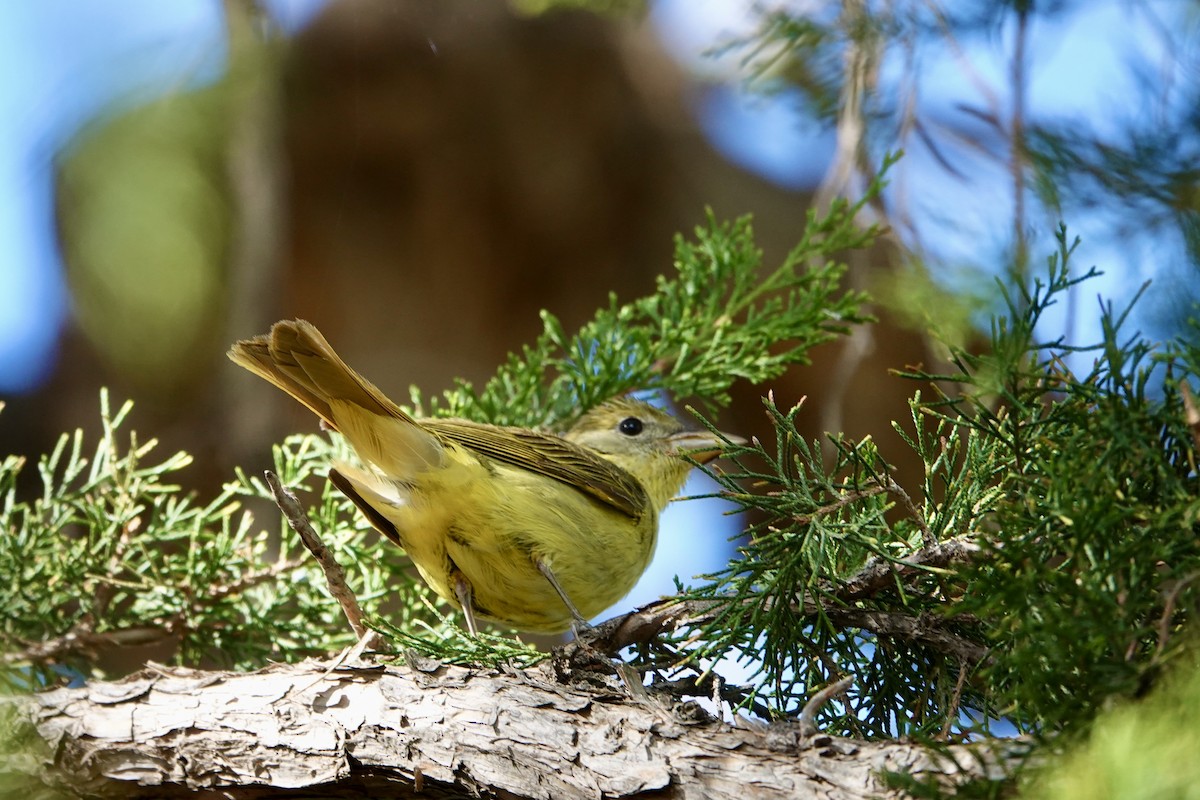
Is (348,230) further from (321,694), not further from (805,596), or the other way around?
(805,596)

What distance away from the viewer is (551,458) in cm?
341

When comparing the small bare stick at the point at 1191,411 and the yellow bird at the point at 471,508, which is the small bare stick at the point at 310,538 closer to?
the yellow bird at the point at 471,508

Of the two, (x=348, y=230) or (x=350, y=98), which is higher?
(x=350, y=98)

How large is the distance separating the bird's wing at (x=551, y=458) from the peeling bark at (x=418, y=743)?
3.01ft

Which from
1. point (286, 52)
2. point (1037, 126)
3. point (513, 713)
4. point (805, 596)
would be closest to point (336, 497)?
point (513, 713)

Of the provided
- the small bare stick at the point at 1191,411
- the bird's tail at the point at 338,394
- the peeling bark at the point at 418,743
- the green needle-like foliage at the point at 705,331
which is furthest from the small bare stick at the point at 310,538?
the small bare stick at the point at 1191,411

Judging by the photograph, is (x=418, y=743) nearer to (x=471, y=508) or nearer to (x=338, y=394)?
(x=471, y=508)

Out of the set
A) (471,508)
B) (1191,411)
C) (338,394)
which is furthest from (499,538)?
(1191,411)

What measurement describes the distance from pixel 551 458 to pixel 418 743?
1.28m

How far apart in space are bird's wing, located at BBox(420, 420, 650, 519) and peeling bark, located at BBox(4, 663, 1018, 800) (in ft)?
3.01

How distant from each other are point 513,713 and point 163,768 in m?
0.91

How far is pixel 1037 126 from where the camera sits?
116 inches

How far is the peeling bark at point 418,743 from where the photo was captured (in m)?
1.91

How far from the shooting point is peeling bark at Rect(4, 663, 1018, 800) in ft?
6.26
